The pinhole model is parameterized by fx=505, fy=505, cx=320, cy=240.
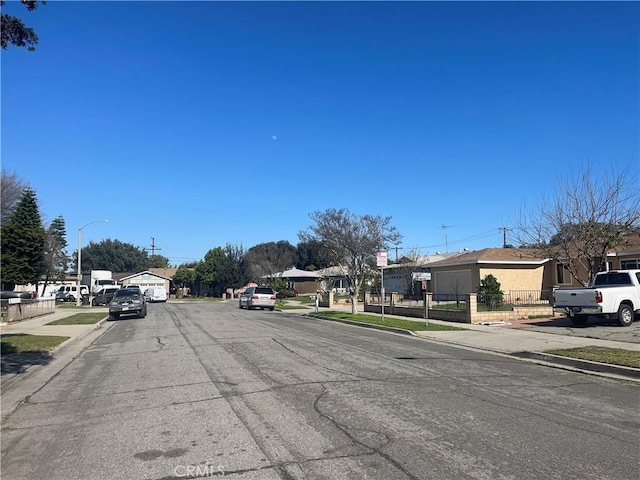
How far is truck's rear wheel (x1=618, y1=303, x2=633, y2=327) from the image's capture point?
58.5ft

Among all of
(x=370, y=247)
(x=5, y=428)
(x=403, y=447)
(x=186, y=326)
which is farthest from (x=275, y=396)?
(x=370, y=247)

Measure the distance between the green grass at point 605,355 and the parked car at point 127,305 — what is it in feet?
73.2

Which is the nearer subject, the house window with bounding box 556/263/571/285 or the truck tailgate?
the truck tailgate

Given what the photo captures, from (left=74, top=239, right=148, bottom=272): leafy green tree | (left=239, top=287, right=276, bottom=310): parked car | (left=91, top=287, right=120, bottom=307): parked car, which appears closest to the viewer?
(left=239, top=287, right=276, bottom=310): parked car

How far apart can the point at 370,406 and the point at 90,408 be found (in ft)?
13.9

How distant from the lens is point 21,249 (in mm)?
40844

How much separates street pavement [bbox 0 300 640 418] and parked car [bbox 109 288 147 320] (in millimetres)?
5666

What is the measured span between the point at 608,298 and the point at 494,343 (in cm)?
551

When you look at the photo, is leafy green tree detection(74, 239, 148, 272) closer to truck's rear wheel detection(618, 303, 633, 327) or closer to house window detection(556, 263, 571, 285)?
house window detection(556, 263, 571, 285)

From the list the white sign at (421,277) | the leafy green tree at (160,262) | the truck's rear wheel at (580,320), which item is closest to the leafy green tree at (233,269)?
the white sign at (421,277)

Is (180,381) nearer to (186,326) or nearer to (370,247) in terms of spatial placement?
(186,326)

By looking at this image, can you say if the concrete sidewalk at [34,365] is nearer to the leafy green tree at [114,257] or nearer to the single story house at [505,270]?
the single story house at [505,270]

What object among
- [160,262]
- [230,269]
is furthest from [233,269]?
[160,262]

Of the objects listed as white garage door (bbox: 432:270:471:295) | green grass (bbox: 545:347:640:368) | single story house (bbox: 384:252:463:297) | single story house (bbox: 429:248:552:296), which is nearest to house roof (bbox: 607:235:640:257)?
single story house (bbox: 429:248:552:296)
